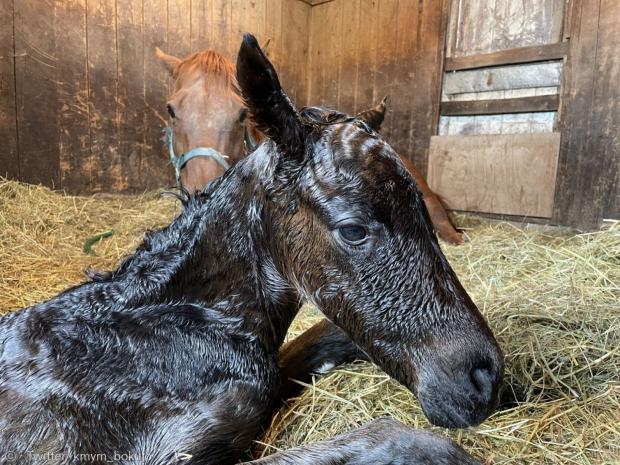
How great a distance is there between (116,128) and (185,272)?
535 cm

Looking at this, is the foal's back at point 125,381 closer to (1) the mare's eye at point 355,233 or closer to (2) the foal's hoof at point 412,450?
(2) the foal's hoof at point 412,450

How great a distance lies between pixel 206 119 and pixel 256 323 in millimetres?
2710

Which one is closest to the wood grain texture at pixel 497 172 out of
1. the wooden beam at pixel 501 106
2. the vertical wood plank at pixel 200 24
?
the wooden beam at pixel 501 106

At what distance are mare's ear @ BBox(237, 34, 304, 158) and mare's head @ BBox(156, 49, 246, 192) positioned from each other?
7.57 feet

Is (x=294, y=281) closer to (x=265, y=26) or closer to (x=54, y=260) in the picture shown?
(x=54, y=260)

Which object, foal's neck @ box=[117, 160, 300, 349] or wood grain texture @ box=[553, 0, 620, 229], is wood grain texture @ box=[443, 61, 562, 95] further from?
foal's neck @ box=[117, 160, 300, 349]

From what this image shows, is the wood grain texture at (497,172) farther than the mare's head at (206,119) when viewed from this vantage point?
Yes

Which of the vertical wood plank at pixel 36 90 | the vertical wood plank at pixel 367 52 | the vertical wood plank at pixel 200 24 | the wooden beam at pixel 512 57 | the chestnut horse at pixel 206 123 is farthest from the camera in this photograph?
the vertical wood plank at pixel 367 52

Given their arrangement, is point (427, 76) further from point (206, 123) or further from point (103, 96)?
point (103, 96)

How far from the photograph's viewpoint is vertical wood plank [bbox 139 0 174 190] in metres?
6.26

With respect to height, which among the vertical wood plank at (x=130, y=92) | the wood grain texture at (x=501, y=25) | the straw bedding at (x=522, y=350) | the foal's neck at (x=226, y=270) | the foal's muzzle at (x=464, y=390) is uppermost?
the wood grain texture at (x=501, y=25)

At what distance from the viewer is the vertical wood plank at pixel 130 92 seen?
19.7 feet

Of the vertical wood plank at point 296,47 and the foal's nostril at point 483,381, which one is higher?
the vertical wood plank at point 296,47

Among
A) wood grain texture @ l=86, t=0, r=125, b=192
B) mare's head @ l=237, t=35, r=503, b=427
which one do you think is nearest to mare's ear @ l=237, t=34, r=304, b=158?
mare's head @ l=237, t=35, r=503, b=427
